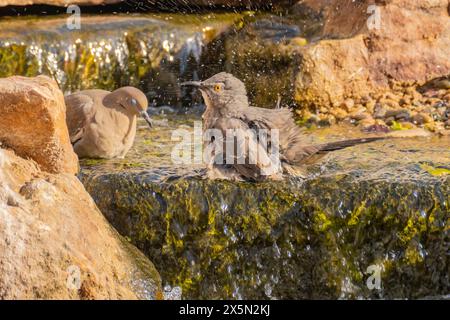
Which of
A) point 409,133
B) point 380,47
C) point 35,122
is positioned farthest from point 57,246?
point 380,47

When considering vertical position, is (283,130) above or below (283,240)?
above

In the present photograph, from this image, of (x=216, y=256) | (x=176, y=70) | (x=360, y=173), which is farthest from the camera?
(x=176, y=70)

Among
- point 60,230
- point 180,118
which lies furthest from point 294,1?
point 60,230

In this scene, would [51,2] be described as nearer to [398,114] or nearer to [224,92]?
[398,114]

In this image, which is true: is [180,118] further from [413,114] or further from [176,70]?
[413,114]

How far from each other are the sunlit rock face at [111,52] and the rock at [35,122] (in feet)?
10.2

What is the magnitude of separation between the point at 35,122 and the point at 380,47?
4230 mm

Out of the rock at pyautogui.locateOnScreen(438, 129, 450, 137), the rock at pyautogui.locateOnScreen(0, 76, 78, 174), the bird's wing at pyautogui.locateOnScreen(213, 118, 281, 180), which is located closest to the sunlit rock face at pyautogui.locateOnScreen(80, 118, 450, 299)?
the bird's wing at pyautogui.locateOnScreen(213, 118, 281, 180)

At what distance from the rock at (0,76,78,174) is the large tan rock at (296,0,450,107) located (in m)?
3.33

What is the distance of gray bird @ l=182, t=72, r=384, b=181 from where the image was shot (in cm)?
687

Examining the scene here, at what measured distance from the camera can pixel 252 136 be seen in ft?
22.5

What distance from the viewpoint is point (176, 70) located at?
1006 centimetres

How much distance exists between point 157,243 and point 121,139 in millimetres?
1112
